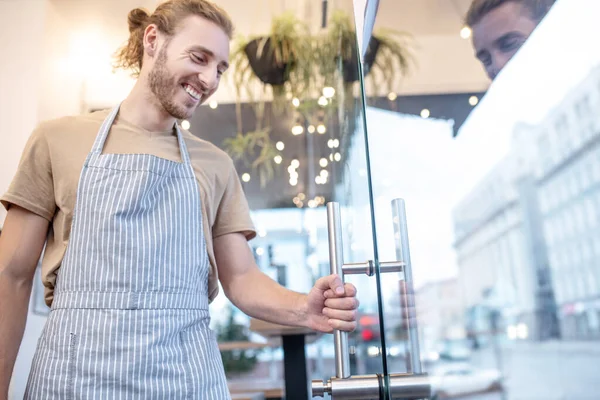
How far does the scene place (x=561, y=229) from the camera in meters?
0.30

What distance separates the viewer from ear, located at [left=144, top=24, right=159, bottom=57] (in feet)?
3.98

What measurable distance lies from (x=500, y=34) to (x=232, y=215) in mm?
858

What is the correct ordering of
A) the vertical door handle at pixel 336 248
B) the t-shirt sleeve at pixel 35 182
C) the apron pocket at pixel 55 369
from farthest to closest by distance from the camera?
the t-shirt sleeve at pixel 35 182 → the apron pocket at pixel 55 369 → the vertical door handle at pixel 336 248

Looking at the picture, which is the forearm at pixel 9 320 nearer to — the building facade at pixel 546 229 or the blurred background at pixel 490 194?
the blurred background at pixel 490 194

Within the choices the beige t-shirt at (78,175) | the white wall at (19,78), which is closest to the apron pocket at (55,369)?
the beige t-shirt at (78,175)

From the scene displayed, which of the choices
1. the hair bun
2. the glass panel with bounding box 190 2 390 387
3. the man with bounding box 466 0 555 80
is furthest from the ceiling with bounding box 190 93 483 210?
the man with bounding box 466 0 555 80

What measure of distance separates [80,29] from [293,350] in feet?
6.87

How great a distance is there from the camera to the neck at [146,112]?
3.82 feet

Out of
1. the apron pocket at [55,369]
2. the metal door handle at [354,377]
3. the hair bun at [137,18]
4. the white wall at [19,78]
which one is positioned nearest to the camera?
the metal door handle at [354,377]

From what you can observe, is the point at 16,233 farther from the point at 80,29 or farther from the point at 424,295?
the point at 80,29

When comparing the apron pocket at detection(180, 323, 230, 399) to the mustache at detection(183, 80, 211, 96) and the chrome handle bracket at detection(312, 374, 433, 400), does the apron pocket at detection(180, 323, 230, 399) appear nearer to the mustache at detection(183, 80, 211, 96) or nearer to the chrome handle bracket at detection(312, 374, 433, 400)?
the chrome handle bracket at detection(312, 374, 433, 400)

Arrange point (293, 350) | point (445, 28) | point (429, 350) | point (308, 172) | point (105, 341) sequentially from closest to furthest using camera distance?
point (445, 28), point (429, 350), point (105, 341), point (293, 350), point (308, 172)

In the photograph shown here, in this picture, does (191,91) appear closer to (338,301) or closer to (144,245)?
(144,245)

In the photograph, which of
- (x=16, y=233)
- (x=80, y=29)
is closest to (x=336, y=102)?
(x=80, y=29)
